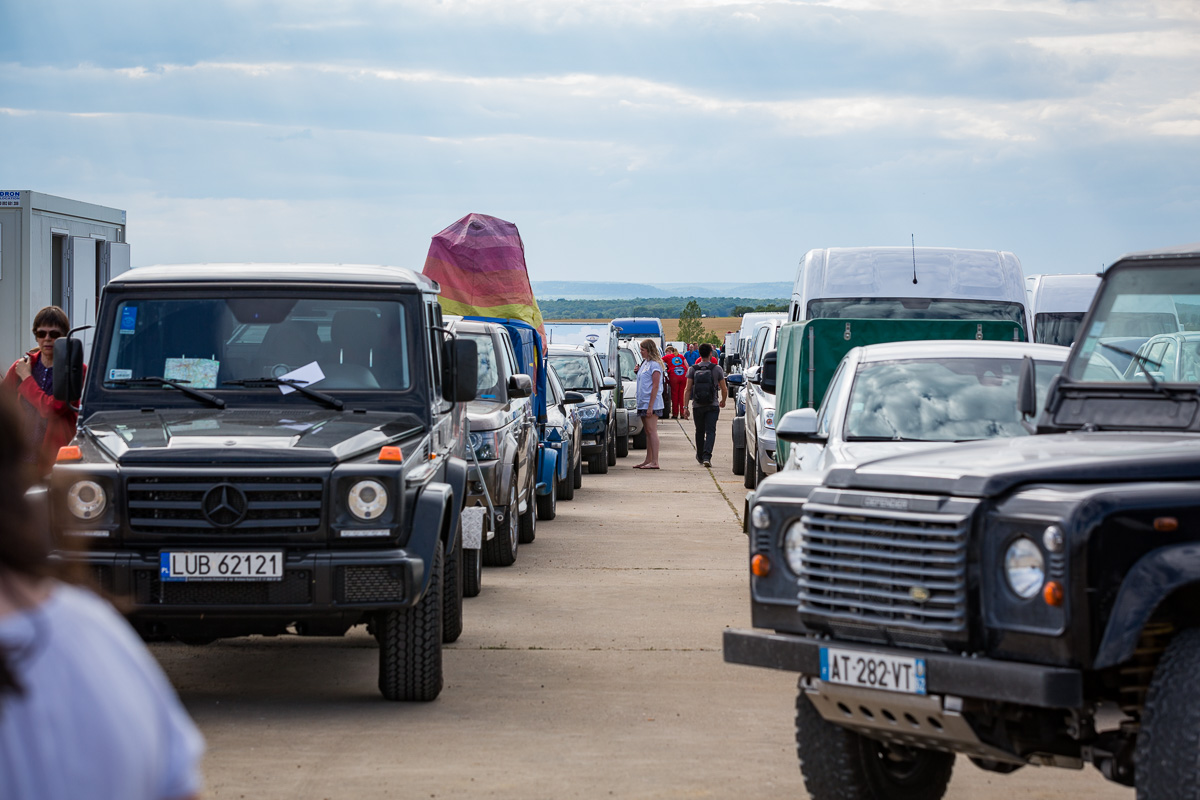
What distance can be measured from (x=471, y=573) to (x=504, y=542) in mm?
1485

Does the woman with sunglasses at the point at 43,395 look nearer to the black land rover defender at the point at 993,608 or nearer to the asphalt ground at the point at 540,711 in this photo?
the asphalt ground at the point at 540,711

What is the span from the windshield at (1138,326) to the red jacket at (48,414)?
18.5ft

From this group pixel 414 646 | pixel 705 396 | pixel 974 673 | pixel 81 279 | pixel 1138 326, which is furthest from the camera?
pixel 705 396

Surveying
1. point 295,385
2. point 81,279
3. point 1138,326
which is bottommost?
point 295,385

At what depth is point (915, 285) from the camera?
45.4ft

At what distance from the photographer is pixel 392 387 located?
25.5 ft

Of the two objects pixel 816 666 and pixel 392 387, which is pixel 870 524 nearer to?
pixel 816 666

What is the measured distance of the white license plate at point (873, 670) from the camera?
4430mm

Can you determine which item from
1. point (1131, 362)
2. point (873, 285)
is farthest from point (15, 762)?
point (873, 285)

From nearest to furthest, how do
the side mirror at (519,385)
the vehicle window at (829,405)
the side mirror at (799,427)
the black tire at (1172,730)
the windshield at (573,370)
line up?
the black tire at (1172,730) < the side mirror at (799,427) < the vehicle window at (829,405) < the side mirror at (519,385) < the windshield at (573,370)

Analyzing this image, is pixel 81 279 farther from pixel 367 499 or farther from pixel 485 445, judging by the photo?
pixel 367 499

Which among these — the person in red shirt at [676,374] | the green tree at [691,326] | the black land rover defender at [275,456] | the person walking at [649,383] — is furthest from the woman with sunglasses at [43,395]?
the green tree at [691,326]

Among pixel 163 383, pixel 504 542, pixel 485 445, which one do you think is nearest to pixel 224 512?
pixel 163 383

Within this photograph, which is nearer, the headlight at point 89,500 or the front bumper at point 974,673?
the front bumper at point 974,673
